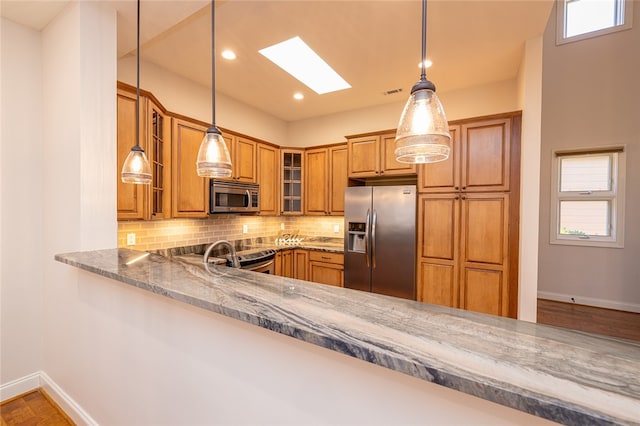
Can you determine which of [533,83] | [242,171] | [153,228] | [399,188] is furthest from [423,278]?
[153,228]

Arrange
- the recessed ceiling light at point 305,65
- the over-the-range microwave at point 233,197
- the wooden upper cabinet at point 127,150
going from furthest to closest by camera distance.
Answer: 1. the over-the-range microwave at point 233,197
2. the recessed ceiling light at point 305,65
3. the wooden upper cabinet at point 127,150

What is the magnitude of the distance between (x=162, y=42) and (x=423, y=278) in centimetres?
353

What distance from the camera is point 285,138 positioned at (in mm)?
5047

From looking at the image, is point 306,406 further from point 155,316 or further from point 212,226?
point 212,226

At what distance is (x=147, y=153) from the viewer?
2.43 m

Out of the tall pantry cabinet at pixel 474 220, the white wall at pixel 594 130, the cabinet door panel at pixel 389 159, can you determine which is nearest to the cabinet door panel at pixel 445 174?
the tall pantry cabinet at pixel 474 220

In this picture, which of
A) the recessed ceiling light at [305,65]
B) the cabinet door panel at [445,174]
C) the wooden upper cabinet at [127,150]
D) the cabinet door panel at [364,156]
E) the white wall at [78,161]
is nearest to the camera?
the white wall at [78,161]

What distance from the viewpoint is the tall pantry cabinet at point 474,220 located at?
9.23 ft

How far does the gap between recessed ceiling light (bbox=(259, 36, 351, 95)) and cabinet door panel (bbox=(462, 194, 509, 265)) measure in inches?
80.3

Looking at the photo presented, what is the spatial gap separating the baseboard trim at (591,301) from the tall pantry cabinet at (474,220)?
2.53 m

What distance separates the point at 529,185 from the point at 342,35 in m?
2.17

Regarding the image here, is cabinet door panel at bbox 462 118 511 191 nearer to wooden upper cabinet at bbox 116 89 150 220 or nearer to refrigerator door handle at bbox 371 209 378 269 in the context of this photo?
refrigerator door handle at bbox 371 209 378 269

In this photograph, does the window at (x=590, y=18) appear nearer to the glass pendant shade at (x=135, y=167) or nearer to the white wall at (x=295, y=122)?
the white wall at (x=295, y=122)

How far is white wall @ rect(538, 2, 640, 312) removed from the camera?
3990 mm
